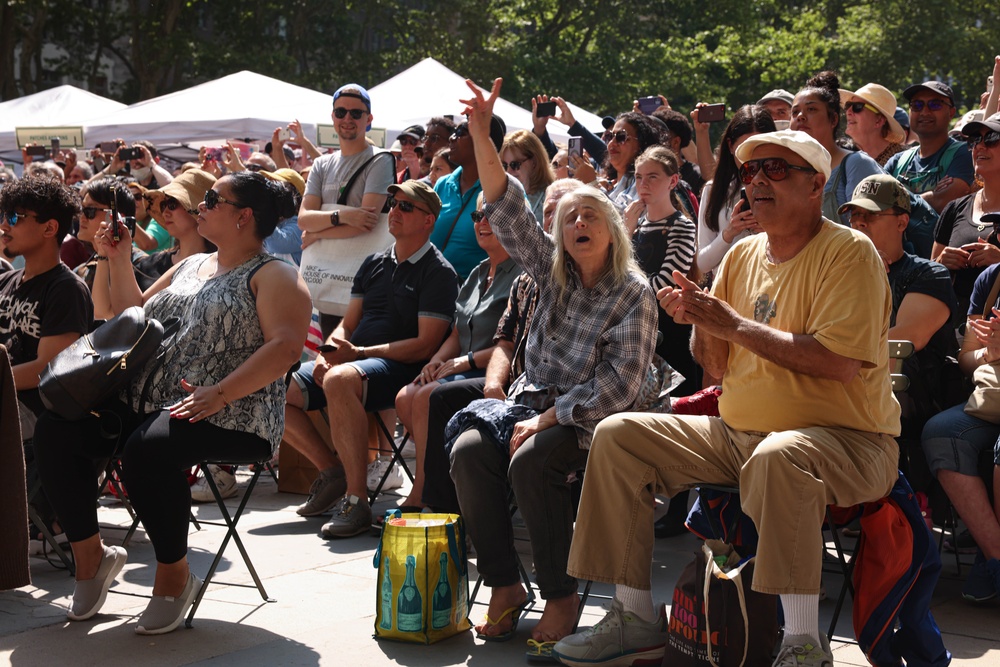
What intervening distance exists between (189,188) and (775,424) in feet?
12.6

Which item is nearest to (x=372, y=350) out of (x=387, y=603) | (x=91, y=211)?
(x=91, y=211)

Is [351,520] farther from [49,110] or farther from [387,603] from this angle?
[49,110]

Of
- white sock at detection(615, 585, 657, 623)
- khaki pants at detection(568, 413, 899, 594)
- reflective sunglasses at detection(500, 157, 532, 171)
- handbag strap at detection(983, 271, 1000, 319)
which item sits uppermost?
reflective sunglasses at detection(500, 157, 532, 171)

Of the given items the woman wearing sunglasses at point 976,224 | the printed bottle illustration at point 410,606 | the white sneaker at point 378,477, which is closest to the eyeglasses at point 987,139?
→ the woman wearing sunglasses at point 976,224

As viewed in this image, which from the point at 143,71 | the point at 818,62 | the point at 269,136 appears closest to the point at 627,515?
the point at 269,136

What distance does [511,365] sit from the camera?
5.37 m

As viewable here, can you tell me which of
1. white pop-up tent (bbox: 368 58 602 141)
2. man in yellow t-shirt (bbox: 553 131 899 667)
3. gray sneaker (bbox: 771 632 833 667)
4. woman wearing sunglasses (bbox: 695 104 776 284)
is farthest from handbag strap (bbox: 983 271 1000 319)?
white pop-up tent (bbox: 368 58 602 141)

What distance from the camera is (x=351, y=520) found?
6094 mm

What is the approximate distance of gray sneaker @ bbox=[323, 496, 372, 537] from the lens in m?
6.06

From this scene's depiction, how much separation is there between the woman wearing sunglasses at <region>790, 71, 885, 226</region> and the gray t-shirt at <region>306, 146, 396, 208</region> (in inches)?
103

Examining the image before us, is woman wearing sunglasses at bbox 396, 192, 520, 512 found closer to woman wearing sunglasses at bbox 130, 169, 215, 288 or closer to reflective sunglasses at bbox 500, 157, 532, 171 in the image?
reflective sunglasses at bbox 500, 157, 532, 171

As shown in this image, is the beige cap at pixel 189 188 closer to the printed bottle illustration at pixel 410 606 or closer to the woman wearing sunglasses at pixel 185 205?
the woman wearing sunglasses at pixel 185 205

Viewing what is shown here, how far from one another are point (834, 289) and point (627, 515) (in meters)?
1.03

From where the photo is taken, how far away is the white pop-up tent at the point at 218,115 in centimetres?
1375
